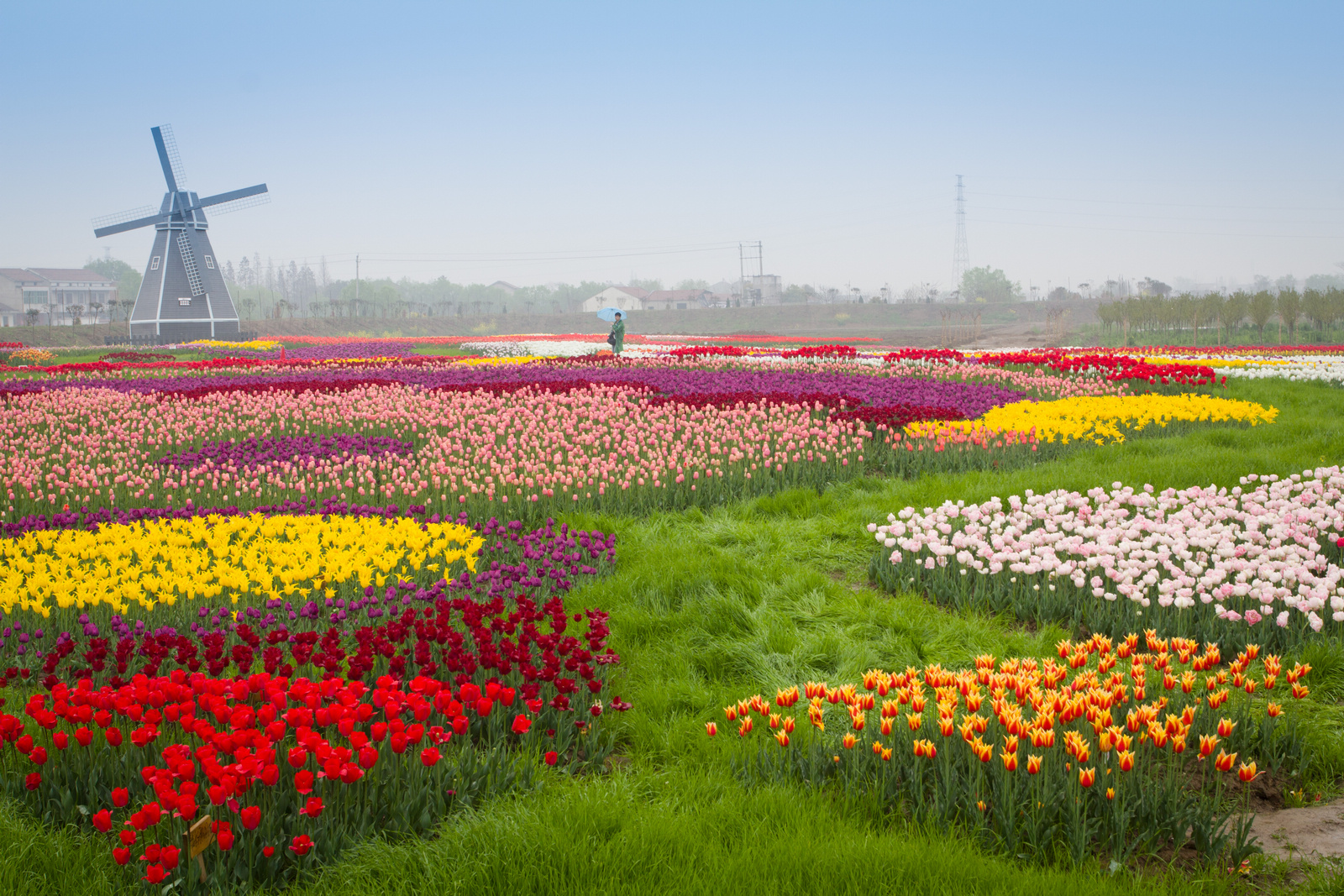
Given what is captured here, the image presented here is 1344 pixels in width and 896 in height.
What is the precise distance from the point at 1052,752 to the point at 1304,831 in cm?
118

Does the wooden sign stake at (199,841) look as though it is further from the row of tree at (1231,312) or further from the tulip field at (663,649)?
the row of tree at (1231,312)

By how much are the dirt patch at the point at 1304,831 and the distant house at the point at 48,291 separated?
409 feet

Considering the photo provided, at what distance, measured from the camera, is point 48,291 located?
116938 millimetres

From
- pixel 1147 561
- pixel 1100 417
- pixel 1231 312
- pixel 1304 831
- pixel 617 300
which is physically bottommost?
pixel 1304 831

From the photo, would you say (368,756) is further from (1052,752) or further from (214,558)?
(214,558)

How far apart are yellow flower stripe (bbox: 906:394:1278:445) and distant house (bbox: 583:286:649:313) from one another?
403ft

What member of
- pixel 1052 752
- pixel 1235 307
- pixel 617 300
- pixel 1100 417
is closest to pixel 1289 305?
pixel 1235 307

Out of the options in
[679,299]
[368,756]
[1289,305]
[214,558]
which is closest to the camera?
[368,756]

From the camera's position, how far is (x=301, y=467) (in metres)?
12.0

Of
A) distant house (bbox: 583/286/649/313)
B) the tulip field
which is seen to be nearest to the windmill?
the tulip field

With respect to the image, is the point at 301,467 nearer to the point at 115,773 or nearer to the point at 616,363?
the point at 115,773

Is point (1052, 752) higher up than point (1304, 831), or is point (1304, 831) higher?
point (1052, 752)

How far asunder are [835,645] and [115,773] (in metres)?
4.35

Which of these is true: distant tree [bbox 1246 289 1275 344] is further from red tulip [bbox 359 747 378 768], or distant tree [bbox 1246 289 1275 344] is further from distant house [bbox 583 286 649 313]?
distant house [bbox 583 286 649 313]
